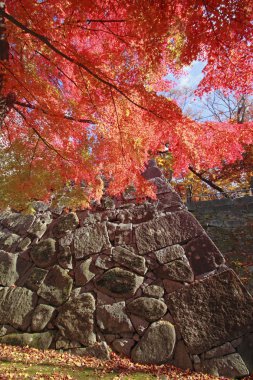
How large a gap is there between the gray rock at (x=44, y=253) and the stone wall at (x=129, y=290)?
20mm

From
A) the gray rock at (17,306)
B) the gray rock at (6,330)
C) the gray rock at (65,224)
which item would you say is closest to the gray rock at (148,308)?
the gray rock at (17,306)

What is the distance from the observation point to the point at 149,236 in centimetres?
548

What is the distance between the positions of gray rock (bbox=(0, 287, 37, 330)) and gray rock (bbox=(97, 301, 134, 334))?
133 centimetres

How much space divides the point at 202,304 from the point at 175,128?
2.94m

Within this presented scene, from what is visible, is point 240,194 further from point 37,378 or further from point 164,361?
point 37,378

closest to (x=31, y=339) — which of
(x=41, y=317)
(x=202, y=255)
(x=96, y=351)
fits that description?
(x=41, y=317)

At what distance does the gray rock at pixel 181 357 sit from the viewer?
440cm

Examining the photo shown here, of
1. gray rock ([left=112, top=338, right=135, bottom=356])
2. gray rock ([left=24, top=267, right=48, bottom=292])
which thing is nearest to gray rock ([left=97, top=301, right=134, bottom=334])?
gray rock ([left=112, top=338, right=135, bottom=356])

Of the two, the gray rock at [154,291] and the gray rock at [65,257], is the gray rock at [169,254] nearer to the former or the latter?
the gray rock at [154,291]

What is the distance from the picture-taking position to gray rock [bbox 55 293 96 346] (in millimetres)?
4812

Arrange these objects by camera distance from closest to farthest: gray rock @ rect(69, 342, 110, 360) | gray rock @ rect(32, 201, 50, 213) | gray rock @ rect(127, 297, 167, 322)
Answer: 1. gray rock @ rect(69, 342, 110, 360)
2. gray rock @ rect(127, 297, 167, 322)
3. gray rock @ rect(32, 201, 50, 213)

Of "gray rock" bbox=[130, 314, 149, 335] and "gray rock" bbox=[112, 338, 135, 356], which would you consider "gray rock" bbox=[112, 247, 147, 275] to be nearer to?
"gray rock" bbox=[130, 314, 149, 335]

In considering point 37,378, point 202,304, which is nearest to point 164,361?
point 202,304

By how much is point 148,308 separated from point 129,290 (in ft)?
1.43
